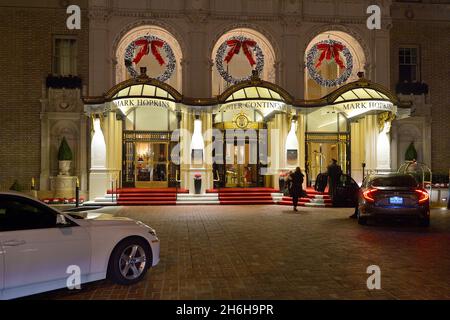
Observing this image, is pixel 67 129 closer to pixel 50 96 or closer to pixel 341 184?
pixel 50 96

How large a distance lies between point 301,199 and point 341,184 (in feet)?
7.92

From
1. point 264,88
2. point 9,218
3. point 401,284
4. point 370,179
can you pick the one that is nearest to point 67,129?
point 264,88

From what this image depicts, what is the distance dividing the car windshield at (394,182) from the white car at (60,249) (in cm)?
783

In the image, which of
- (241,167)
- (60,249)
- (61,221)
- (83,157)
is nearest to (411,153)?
(241,167)

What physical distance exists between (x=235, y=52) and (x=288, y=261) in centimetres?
1521

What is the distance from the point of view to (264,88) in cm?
1981

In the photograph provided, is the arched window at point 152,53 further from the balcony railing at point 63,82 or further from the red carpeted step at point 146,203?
the red carpeted step at point 146,203

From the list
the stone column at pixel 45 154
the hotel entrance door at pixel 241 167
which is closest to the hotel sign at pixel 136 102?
the stone column at pixel 45 154

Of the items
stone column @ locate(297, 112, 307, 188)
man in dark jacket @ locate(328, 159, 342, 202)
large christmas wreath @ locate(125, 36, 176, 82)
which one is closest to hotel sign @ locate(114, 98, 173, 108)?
large christmas wreath @ locate(125, 36, 176, 82)

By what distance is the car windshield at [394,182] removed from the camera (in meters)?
12.4

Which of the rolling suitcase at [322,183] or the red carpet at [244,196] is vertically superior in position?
the rolling suitcase at [322,183]

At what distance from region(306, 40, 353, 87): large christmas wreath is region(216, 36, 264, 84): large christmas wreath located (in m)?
2.59

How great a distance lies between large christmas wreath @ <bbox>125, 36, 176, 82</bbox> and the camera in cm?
2128

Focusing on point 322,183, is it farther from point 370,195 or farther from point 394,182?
point 370,195
